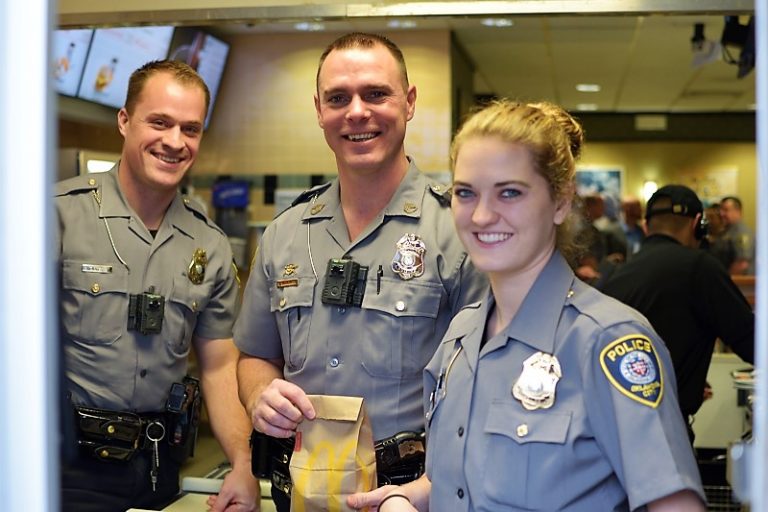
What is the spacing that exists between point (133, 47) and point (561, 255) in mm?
4025

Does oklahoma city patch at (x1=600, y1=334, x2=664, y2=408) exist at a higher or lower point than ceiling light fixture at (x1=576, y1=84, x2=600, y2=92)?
lower

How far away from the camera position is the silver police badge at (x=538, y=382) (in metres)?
1.51

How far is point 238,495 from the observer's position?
2461 mm

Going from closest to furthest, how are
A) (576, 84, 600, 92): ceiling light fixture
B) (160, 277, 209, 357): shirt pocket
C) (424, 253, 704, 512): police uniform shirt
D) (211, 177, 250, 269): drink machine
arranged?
1. (424, 253, 704, 512): police uniform shirt
2. (160, 277, 209, 357): shirt pocket
3. (211, 177, 250, 269): drink machine
4. (576, 84, 600, 92): ceiling light fixture

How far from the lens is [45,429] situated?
1022 mm

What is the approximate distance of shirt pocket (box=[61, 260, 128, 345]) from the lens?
8.48ft

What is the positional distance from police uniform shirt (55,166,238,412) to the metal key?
53 mm

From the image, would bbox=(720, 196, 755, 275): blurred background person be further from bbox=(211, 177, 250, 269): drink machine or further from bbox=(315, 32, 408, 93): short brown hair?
bbox=(315, 32, 408, 93): short brown hair

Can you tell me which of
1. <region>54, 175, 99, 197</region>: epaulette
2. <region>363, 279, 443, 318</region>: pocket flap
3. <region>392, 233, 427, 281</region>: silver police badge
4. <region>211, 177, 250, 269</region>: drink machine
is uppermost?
<region>211, 177, 250, 269</region>: drink machine

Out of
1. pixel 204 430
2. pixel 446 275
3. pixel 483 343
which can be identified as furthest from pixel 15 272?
pixel 204 430

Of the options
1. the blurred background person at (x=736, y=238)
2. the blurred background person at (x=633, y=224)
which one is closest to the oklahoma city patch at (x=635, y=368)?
the blurred background person at (x=633, y=224)

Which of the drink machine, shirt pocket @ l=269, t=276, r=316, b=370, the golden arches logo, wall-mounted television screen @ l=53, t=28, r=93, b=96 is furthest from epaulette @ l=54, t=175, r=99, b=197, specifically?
the drink machine

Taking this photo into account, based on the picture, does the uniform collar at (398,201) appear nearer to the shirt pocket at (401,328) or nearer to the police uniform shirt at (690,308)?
the shirt pocket at (401,328)

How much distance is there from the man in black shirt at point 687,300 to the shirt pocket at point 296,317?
163 cm
